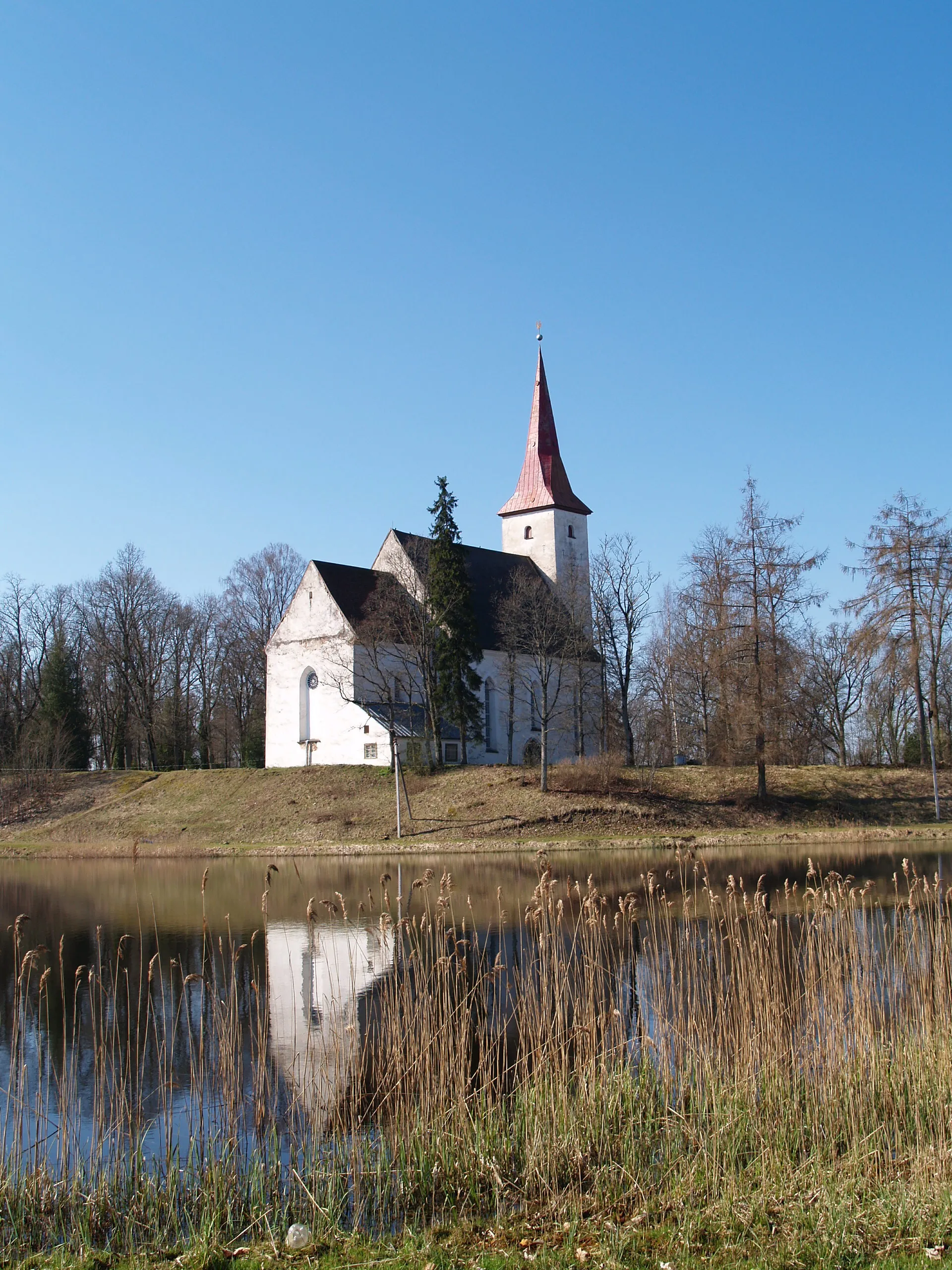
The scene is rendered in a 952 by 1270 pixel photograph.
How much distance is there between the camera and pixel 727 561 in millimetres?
43250

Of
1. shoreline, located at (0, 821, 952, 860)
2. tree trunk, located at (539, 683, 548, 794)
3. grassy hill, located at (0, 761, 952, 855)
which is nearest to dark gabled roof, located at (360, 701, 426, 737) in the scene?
grassy hill, located at (0, 761, 952, 855)

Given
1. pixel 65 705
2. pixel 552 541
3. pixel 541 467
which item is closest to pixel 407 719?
pixel 552 541

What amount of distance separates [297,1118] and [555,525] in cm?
5288

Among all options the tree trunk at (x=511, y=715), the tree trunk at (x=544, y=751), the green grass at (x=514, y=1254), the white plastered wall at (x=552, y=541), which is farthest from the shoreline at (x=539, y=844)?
the green grass at (x=514, y=1254)

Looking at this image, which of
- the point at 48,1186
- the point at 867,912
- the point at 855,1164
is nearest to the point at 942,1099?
the point at 855,1164

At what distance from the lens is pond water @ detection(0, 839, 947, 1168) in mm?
9062

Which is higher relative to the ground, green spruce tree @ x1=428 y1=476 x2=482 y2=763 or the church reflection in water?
green spruce tree @ x1=428 y1=476 x2=482 y2=763

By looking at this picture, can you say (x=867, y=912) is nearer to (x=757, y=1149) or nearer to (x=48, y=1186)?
(x=757, y=1149)

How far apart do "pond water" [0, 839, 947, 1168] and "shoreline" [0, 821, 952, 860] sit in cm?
86

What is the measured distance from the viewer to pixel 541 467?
6228 cm

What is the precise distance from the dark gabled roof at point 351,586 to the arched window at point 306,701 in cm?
359

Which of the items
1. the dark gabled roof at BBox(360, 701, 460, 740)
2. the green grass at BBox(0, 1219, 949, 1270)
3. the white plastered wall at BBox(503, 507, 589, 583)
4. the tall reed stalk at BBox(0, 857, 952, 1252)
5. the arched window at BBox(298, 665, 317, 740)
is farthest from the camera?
the white plastered wall at BBox(503, 507, 589, 583)

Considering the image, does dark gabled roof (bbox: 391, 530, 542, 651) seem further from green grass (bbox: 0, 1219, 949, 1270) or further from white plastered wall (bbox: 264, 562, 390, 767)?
green grass (bbox: 0, 1219, 949, 1270)

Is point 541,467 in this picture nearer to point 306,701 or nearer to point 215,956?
point 306,701
